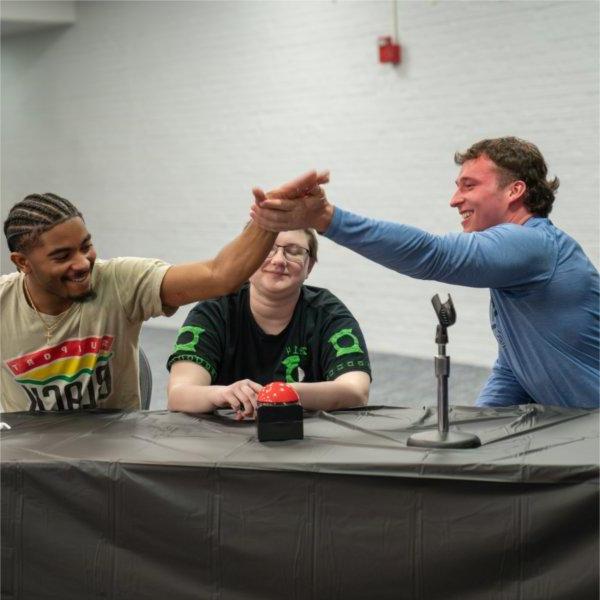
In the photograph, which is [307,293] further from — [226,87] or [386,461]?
[226,87]

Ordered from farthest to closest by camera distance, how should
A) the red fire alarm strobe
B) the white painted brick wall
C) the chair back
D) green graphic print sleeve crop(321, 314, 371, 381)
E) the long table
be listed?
the red fire alarm strobe → the white painted brick wall → the chair back → green graphic print sleeve crop(321, 314, 371, 381) → the long table

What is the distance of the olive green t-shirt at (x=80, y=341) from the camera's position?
225 cm

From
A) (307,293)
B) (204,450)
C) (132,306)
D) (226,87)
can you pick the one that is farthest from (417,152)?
(204,450)

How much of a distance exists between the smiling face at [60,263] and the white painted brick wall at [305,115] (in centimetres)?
367

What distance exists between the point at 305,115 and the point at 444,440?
17.0 ft

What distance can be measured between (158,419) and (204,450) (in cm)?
31

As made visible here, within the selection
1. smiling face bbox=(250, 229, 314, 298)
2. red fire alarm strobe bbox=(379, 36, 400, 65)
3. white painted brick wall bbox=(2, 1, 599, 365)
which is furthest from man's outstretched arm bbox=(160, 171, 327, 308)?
red fire alarm strobe bbox=(379, 36, 400, 65)

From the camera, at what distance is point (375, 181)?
6273mm

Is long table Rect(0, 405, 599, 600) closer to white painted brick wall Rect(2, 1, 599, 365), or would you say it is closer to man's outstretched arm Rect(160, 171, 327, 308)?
man's outstretched arm Rect(160, 171, 327, 308)

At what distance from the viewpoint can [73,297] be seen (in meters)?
2.27

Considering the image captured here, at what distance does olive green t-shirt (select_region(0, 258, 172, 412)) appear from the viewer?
225 cm

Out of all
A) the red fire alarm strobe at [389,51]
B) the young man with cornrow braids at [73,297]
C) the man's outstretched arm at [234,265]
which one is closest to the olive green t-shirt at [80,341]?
the young man with cornrow braids at [73,297]

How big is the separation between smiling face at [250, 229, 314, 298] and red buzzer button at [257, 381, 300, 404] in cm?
62

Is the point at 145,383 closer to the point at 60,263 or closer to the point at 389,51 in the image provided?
A: the point at 60,263
